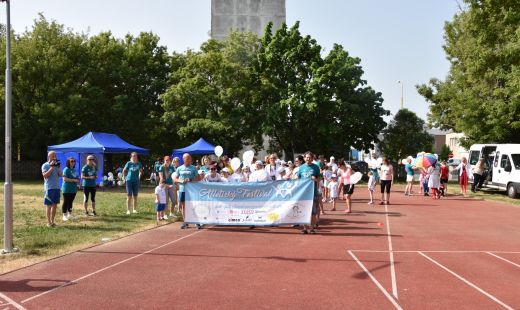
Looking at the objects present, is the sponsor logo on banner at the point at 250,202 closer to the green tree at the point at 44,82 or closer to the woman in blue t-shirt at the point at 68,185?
the woman in blue t-shirt at the point at 68,185

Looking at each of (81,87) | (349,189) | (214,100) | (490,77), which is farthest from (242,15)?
(349,189)

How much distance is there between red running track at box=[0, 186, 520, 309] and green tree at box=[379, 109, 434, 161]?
29183 millimetres

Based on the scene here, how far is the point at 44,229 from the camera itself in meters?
12.1

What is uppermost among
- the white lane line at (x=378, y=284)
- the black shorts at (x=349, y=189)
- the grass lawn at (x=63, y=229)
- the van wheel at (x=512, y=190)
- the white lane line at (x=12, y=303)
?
the black shorts at (x=349, y=189)

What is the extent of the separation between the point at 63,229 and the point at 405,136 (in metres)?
34.2

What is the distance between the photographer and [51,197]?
12.4 m

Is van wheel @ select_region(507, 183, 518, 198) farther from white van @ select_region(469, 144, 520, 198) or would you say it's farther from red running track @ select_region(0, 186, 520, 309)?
red running track @ select_region(0, 186, 520, 309)

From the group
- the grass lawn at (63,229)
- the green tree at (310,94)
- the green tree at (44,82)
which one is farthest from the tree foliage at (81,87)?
the grass lawn at (63,229)

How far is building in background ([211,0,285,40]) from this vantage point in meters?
56.7

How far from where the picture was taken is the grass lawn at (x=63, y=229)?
30.4ft

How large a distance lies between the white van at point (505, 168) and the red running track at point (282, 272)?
41.2ft

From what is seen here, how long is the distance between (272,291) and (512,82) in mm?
23275

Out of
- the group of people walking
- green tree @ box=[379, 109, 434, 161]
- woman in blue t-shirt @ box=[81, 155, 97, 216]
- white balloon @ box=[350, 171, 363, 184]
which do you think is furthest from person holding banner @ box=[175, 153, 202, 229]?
green tree @ box=[379, 109, 434, 161]

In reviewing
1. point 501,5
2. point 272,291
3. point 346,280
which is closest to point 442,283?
point 346,280
